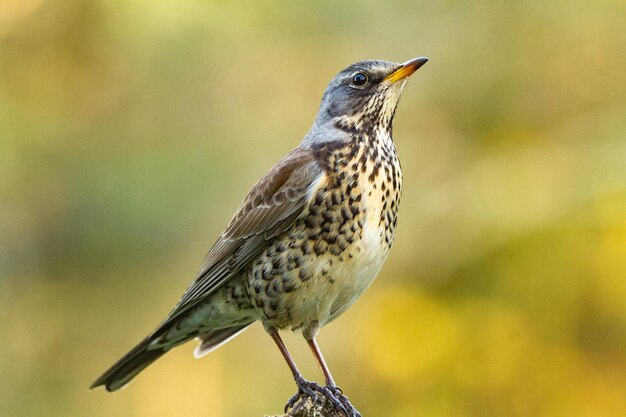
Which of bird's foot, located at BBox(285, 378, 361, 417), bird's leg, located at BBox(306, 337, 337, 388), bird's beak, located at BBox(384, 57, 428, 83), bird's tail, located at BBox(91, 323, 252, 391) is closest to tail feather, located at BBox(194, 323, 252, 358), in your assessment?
bird's tail, located at BBox(91, 323, 252, 391)

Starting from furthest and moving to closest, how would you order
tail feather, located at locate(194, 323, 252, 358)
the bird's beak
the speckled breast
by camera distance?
1. tail feather, located at locate(194, 323, 252, 358)
2. the bird's beak
3. the speckled breast

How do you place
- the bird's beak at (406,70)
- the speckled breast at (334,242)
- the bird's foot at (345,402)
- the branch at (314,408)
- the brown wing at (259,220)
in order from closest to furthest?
1. the branch at (314,408)
2. the bird's foot at (345,402)
3. the speckled breast at (334,242)
4. the brown wing at (259,220)
5. the bird's beak at (406,70)

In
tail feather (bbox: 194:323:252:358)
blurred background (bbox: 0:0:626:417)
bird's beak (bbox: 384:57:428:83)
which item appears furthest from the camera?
blurred background (bbox: 0:0:626:417)

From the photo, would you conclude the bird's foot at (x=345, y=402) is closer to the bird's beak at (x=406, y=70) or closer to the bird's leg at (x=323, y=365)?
the bird's leg at (x=323, y=365)

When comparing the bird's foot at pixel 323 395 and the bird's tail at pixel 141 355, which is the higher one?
the bird's tail at pixel 141 355

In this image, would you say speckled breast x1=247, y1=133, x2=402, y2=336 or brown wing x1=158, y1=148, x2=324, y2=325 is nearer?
speckled breast x1=247, y1=133, x2=402, y2=336

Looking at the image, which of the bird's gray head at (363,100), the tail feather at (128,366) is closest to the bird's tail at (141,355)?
the tail feather at (128,366)

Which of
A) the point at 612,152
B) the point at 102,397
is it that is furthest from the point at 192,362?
the point at 612,152

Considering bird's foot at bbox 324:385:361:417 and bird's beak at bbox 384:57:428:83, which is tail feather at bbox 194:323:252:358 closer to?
bird's foot at bbox 324:385:361:417
